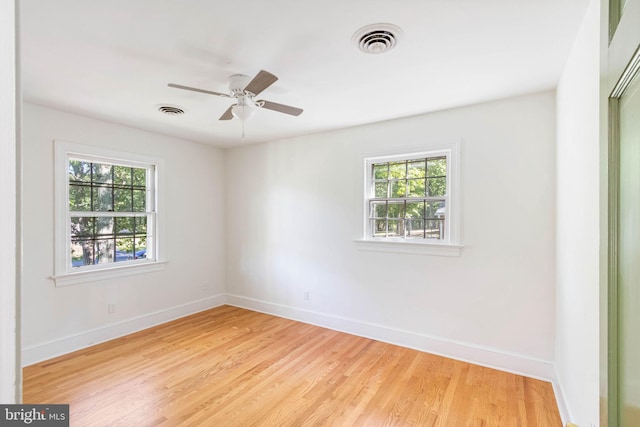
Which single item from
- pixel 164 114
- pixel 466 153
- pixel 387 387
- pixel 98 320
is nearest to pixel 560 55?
pixel 466 153

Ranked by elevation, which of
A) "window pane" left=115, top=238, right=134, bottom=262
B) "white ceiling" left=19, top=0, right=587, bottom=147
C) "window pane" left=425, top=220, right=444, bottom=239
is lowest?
"window pane" left=115, top=238, right=134, bottom=262

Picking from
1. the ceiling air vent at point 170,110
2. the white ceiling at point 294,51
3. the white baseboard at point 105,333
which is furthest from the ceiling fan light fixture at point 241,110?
the white baseboard at point 105,333

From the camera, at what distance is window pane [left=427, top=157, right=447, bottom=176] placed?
3.23m

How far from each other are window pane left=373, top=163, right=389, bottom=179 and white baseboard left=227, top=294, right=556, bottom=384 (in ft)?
5.68

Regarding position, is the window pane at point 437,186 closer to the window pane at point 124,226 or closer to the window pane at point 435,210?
the window pane at point 435,210

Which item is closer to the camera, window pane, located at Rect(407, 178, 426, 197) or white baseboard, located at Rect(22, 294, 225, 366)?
white baseboard, located at Rect(22, 294, 225, 366)

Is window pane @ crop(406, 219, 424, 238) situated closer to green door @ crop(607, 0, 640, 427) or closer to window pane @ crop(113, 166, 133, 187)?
green door @ crop(607, 0, 640, 427)

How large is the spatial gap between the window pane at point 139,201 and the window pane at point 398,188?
10.4 ft

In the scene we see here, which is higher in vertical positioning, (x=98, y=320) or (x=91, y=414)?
(x=98, y=320)

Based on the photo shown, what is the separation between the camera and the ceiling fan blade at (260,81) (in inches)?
75.2

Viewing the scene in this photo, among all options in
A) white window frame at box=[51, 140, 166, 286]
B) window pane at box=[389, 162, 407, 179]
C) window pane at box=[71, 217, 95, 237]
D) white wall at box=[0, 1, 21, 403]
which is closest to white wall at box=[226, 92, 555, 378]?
window pane at box=[389, 162, 407, 179]

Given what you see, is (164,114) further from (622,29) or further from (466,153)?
(622,29)

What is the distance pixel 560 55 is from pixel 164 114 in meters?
3.45

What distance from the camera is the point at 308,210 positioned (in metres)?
4.08
